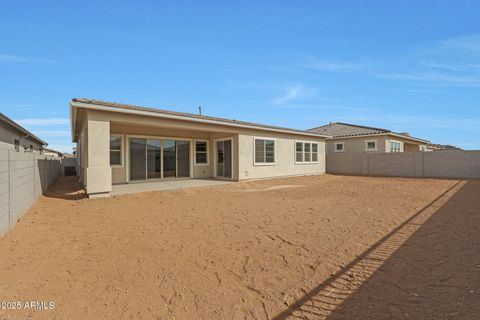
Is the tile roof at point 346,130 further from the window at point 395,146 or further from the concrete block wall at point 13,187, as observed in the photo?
the concrete block wall at point 13,187

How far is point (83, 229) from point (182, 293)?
3413 millimetres

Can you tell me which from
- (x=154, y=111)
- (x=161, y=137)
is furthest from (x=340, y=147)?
(x=154, y=111)

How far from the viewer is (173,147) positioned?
13031 mm

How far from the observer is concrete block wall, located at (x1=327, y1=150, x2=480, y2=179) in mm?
15125

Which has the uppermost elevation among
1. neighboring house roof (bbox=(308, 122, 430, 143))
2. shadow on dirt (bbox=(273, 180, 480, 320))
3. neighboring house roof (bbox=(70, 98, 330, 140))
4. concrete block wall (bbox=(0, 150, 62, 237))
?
neighboring house roof (bbox=(308, 122, 430, 143))

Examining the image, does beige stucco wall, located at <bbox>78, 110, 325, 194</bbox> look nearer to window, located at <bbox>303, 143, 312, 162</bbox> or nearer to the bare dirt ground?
window, located at <bbox>303, 143, 312, 162</bbox>

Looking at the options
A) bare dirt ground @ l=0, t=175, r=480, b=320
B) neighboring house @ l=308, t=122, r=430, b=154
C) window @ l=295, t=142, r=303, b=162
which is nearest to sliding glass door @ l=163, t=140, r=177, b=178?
bare dirt ground @ l=0, t=175, r=480, b=320

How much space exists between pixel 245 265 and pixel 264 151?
11.0 m

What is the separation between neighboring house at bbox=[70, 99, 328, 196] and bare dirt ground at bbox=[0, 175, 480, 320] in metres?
3.18

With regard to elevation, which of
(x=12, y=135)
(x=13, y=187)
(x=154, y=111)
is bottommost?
(x=13, y=187)

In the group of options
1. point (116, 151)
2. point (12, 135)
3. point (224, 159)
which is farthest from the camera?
point (12, 135)

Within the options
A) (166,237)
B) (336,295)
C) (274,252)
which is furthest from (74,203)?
(336,295)

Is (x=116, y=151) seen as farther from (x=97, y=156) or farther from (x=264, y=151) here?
(x=264, y=151)

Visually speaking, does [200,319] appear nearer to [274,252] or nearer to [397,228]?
[274,252]
